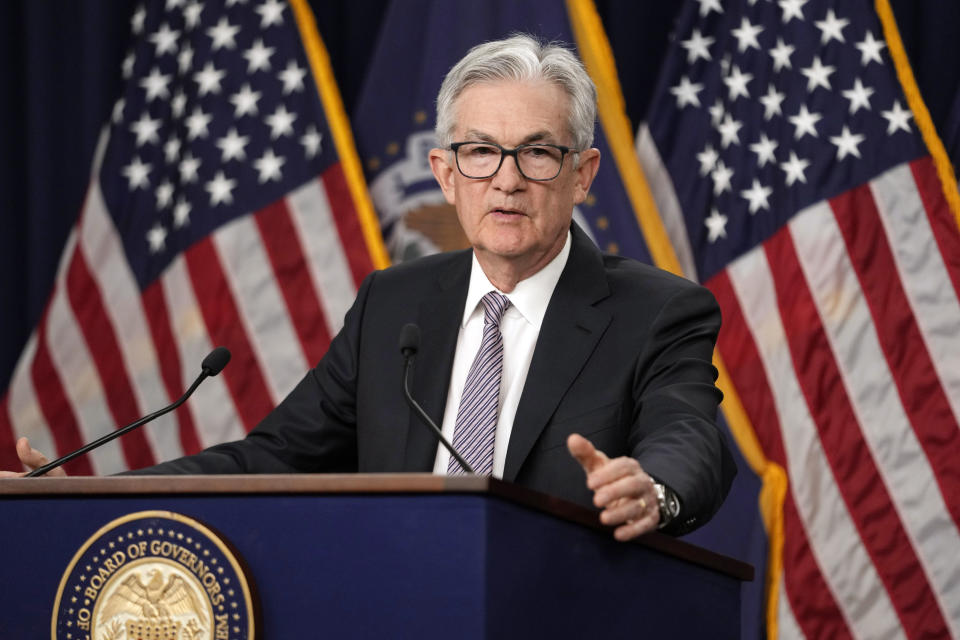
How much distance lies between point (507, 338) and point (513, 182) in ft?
0.91

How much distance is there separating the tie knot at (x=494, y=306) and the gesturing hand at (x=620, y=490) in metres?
0.67

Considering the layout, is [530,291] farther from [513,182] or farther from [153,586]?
[153,586]

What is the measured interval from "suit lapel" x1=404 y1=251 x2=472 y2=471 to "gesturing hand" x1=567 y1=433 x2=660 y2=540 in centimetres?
48

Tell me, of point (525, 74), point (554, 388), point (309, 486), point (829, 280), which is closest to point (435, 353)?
point (554, 388)

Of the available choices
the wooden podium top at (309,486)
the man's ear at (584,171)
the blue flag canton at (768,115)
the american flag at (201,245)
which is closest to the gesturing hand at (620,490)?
the wooden podium top at (309,486)

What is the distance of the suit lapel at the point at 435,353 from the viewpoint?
6.82ft

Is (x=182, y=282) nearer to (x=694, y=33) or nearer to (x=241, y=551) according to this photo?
(x=694, y=33)

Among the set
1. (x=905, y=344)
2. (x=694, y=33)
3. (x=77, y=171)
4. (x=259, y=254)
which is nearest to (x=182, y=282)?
(x=259, y=254)

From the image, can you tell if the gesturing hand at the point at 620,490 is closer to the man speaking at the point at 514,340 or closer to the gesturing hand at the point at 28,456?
the man speaking at the point at 514,340

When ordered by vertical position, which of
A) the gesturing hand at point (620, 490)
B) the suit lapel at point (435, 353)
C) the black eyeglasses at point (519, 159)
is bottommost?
Answer: the gesturing hand at point (620, 490)

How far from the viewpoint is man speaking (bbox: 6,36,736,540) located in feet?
6.79

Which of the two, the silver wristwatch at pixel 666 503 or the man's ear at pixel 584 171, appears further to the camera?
the man's ear at pixel 584 171

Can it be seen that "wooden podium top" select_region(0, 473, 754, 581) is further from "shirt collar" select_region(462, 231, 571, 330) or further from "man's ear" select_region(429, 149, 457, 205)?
"man's ear" select_region(429, 149, 457, 205)

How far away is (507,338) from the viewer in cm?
225
